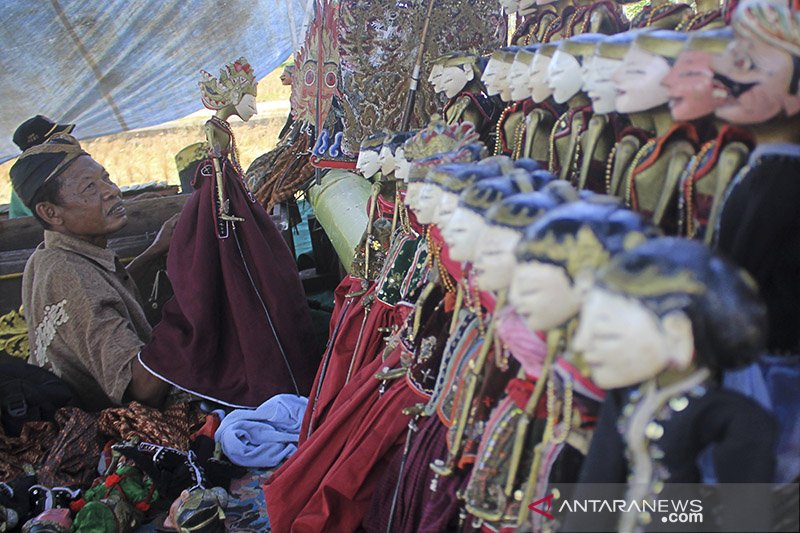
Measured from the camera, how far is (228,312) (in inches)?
111

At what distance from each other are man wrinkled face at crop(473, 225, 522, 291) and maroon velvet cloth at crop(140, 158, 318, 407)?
1804 mm

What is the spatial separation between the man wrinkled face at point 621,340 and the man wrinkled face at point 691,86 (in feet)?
1.40

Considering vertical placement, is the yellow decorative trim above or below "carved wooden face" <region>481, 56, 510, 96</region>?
below

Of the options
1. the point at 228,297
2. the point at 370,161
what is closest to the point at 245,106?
the point at 228,297

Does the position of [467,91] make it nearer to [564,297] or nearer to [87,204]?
[564,297]

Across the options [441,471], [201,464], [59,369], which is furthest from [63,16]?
[441,471]

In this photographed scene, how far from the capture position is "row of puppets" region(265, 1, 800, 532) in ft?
2.88

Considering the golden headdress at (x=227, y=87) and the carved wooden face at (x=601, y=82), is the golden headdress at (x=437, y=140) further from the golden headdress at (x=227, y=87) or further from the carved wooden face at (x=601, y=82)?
the golden headdress at (x=227, y=87)

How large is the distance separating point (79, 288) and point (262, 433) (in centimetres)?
84

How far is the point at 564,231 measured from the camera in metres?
0.95

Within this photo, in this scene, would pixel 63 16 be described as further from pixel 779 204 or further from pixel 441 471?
pixel 779 204

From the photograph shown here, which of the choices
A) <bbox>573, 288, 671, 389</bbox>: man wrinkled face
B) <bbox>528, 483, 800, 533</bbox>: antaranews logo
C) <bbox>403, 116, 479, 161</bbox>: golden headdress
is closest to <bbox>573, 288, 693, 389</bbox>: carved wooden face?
<bbox>573, 288, 671, 389</bbox>: man wrinkled face

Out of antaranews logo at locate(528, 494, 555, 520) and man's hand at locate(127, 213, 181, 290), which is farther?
man's hand at locate(127, 213, 181, 290)

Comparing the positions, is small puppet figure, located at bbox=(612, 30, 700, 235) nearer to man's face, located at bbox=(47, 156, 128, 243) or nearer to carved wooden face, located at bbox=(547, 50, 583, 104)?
carved wooden face, located at bbox=(547, 50, 583, 104)
